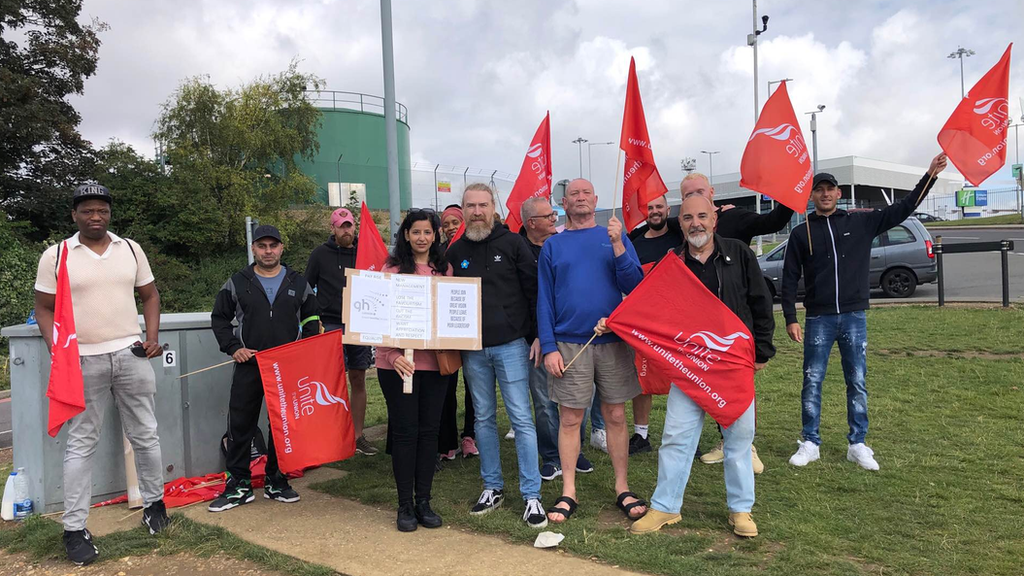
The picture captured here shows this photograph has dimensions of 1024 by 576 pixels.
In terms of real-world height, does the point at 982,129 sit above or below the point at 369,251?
above

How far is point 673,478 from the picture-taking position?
4.11m

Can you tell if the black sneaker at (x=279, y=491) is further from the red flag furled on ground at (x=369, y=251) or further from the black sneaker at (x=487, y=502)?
the red flag furled on ground at (x=369, y=251)

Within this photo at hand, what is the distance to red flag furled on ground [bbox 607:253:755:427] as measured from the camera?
4.05 meters

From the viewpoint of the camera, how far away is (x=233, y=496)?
4816 mm

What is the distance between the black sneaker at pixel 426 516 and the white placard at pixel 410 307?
1051 mm

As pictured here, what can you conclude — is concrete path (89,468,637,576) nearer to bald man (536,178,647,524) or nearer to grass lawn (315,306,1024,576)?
grass lawn (315,306,1024,576)

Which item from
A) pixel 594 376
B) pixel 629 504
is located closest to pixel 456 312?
pixel 594 376

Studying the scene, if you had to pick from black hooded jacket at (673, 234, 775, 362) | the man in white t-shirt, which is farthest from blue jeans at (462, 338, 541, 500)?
the man in white t-shirt

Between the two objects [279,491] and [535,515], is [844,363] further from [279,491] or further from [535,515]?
[279,491]

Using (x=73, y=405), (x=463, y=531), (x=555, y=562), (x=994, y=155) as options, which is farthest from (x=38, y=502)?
(x=994, y=155)

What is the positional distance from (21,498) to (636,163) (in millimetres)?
4866

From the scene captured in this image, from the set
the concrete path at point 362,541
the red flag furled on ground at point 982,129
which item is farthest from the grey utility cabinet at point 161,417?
the red flag furled on ground at point 982,129

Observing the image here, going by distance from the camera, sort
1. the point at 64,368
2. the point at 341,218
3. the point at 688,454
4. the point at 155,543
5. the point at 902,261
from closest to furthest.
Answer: the point at 64,368, the point at 688,454, the point at 155,543, the point at 341,218, the point at 902,261

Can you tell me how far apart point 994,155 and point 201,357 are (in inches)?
246
